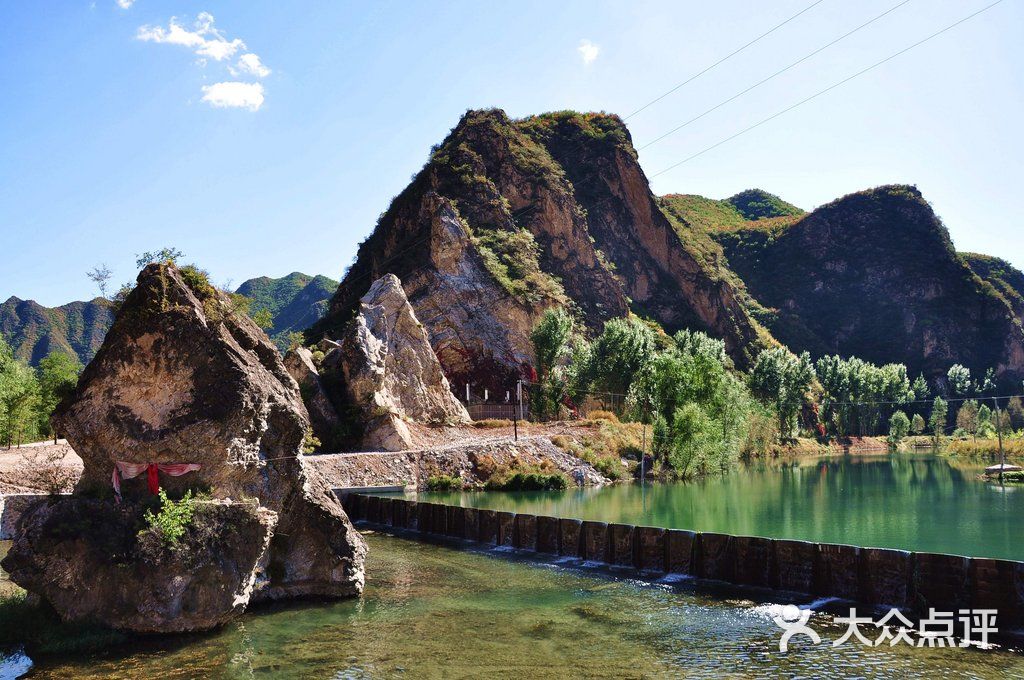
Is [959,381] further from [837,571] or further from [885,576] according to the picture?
[885,576]

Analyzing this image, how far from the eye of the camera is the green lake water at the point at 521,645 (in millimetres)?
14430

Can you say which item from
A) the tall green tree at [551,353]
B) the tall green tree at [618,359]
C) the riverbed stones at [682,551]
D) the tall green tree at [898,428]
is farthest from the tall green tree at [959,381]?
the riverbed stones at [682,551]

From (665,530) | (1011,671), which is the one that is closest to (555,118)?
(665,530)

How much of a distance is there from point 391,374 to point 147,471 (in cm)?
4549

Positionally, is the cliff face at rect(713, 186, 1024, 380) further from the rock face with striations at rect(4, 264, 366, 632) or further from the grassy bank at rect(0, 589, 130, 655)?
the grassy bank at rect(0, 589, 130, 655)

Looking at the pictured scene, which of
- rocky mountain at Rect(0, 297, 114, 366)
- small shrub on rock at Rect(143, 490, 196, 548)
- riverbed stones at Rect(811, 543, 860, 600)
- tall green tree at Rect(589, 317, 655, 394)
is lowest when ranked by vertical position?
riverbed stones at Rect(811, 543, 860, 600)

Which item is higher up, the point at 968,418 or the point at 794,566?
the point at 968,418

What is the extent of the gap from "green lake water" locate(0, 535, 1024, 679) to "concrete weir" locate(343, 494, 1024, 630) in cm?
124

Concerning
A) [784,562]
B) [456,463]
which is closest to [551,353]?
[456,463]

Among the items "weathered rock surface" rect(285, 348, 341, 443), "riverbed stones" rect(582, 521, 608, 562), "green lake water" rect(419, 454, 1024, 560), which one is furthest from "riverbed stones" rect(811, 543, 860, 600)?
"weathered rock surface" rect(285, 348, 341, 443)

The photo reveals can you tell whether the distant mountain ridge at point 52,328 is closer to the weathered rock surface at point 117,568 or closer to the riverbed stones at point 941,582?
the weathered rock surface at point 117,568

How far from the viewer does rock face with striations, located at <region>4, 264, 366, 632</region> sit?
1573 cm

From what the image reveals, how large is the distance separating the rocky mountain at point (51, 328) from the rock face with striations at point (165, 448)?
15080cm

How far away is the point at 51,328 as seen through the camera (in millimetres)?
161250
